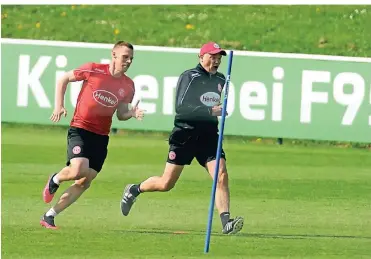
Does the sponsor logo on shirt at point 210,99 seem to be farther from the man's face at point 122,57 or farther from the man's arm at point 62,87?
the man's arm at point 62,87

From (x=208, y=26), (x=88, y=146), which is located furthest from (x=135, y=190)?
(x=208, y=26)

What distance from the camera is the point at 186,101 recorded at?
13141 millimetres

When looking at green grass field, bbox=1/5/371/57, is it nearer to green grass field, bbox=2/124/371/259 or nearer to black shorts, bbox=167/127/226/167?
green grass field, bbox=2/124/371/259

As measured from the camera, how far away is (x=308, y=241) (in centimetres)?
1290

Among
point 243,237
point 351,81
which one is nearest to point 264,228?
point 243,237

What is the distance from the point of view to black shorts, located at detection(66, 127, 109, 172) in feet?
43.7

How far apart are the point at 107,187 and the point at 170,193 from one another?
1081 mm

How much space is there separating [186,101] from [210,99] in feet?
1.38

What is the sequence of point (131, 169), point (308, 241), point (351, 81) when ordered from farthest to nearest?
point (351, 81) → point (131, 169) → point (308, 241)

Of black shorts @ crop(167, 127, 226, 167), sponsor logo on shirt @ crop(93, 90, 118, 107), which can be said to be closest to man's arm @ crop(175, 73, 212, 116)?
black shorts @ crop(167, 127, 226, 167)

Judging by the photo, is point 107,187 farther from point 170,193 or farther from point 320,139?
point 320,139

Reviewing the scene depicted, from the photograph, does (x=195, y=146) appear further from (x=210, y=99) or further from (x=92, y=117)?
(x=92, y=117)

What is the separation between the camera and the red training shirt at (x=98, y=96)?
1335 centimetres

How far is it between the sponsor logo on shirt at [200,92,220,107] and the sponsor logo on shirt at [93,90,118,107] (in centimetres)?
92
